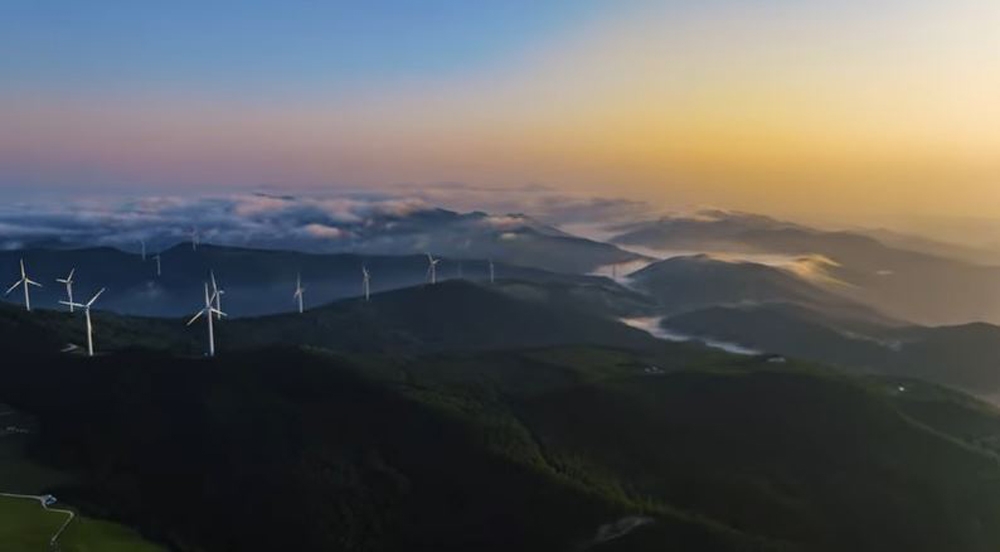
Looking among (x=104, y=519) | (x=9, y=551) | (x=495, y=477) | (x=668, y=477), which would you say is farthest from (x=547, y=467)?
(x=9, y=551)

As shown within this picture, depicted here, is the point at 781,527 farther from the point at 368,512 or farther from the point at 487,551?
the point at 368,512

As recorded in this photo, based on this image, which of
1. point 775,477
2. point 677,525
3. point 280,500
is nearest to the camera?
point 677,525

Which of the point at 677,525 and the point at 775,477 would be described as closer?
the point at 677,525

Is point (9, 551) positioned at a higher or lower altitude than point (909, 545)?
higher

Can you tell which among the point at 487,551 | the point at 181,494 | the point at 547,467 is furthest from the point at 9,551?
the point at 547,467

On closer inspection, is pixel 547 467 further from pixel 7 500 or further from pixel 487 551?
pixel 7 500

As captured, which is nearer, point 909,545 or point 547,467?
point 909,545

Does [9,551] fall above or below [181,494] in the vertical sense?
above

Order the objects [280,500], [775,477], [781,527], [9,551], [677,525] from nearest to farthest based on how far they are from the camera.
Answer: [9,551] → [677,525] → [781,527] → [280,500] → [775,477]

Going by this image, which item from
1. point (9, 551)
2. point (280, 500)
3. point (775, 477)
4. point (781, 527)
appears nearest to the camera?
point (9, 551)
